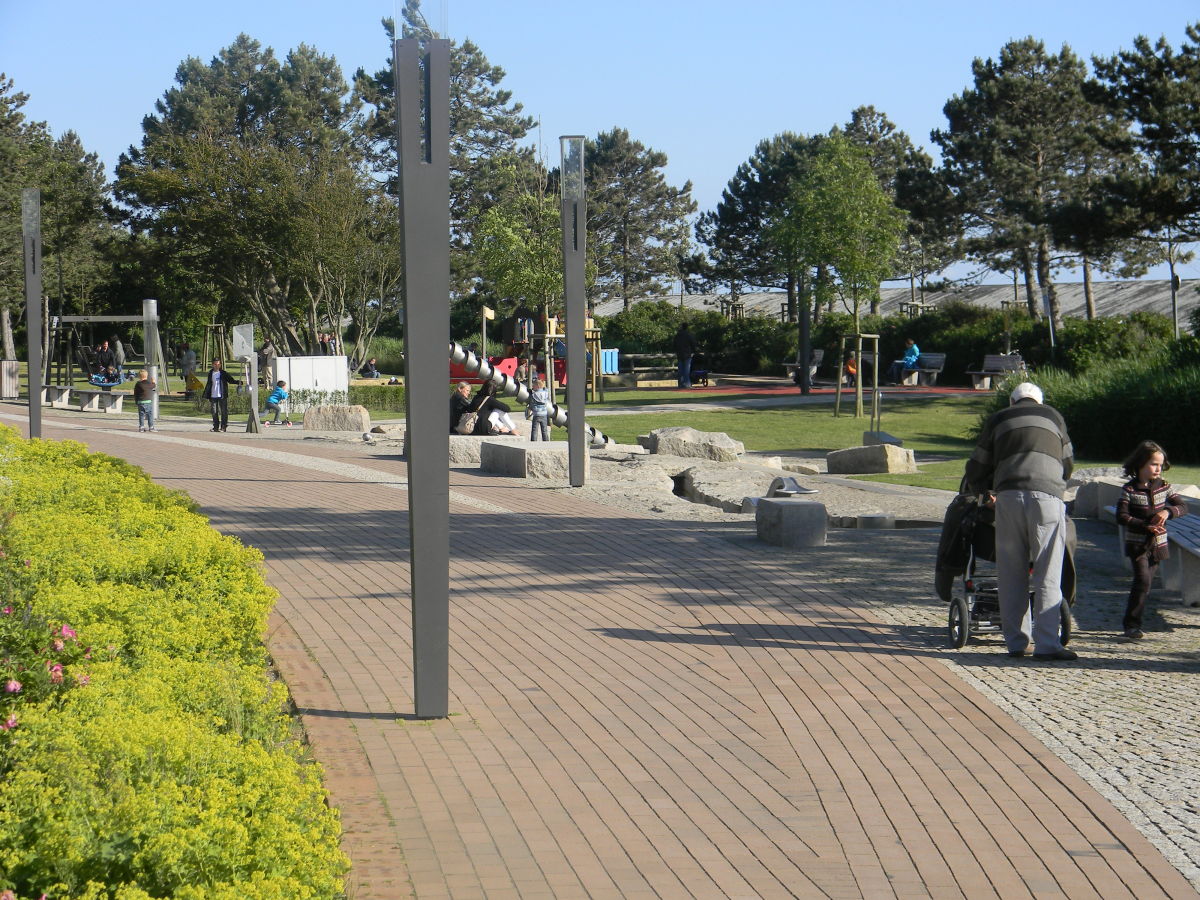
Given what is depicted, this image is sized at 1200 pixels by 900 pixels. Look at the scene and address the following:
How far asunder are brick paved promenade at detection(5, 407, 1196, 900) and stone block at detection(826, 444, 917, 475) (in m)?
8.36

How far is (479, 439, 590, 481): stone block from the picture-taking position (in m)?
16.7

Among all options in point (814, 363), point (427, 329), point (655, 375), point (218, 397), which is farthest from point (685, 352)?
point (427, 329)

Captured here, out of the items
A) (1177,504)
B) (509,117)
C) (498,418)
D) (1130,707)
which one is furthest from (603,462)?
(509,117)

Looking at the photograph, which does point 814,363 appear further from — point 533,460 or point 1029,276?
point 533,460

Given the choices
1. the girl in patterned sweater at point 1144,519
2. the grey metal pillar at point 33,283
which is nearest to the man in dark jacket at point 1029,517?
the girl in patterned sweater at point 1144,519

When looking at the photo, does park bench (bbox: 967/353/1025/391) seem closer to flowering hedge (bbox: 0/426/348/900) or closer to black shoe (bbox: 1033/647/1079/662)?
black shoe (bbox: 1033/647/1079/662)

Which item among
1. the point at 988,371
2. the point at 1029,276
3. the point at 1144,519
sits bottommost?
the point at 1144,519

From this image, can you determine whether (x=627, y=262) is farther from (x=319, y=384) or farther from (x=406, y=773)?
(x=406, y=773)

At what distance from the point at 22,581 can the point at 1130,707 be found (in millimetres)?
5323

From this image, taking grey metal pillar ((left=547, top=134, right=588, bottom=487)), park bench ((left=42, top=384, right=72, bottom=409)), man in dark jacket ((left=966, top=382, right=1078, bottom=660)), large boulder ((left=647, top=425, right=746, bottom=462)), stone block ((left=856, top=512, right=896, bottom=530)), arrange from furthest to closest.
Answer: park bench ((left=42, top=384, right=72, bottom=409)) < large boulder ((left=647, top=425, right=746, bottom=462)) < grey metal pillar ((left=547, top=134, right=588, bottom=487)) < stone block ((left=856, top=512, right=896, bottom=530)) < man in dark jacket ((left=966, top=382, right=1078, bottom=660))

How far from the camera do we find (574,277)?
15523 mm

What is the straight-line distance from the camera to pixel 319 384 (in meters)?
30.5

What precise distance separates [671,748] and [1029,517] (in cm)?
275

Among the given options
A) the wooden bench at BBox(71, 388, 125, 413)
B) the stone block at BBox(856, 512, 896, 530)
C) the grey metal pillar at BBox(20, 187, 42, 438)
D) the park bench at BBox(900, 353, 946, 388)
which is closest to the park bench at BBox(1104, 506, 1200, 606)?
the stone block at BBox(856, 512, 896, 530)
